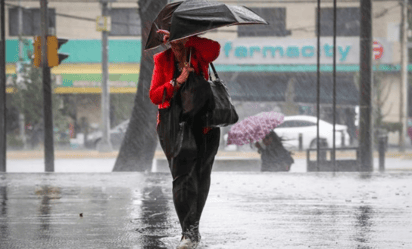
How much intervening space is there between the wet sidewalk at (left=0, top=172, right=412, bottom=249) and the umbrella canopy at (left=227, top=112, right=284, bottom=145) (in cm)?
142

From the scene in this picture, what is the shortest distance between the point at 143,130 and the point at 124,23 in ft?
51.4

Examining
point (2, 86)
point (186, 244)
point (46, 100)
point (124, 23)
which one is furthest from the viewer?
point (124, 23)

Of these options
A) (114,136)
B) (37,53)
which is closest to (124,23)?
(114,136)

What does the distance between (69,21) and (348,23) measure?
10665 millimetres

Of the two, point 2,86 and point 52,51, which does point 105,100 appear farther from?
point 2,86

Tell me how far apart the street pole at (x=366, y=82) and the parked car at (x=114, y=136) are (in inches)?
578

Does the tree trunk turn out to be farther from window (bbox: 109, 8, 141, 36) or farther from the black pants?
window (bbox: 109, 8, 141, 36)

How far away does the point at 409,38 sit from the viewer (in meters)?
27.5

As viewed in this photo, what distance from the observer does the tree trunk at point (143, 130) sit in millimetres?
12438

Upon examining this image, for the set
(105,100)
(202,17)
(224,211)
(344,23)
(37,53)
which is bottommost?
(224,211)

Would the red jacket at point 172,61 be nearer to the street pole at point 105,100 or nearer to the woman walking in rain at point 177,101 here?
the woman walking in rain at point 177,101

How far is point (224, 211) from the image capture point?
6918 mm

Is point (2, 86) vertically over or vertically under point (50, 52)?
under

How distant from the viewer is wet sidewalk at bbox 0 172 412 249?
17.8ft
